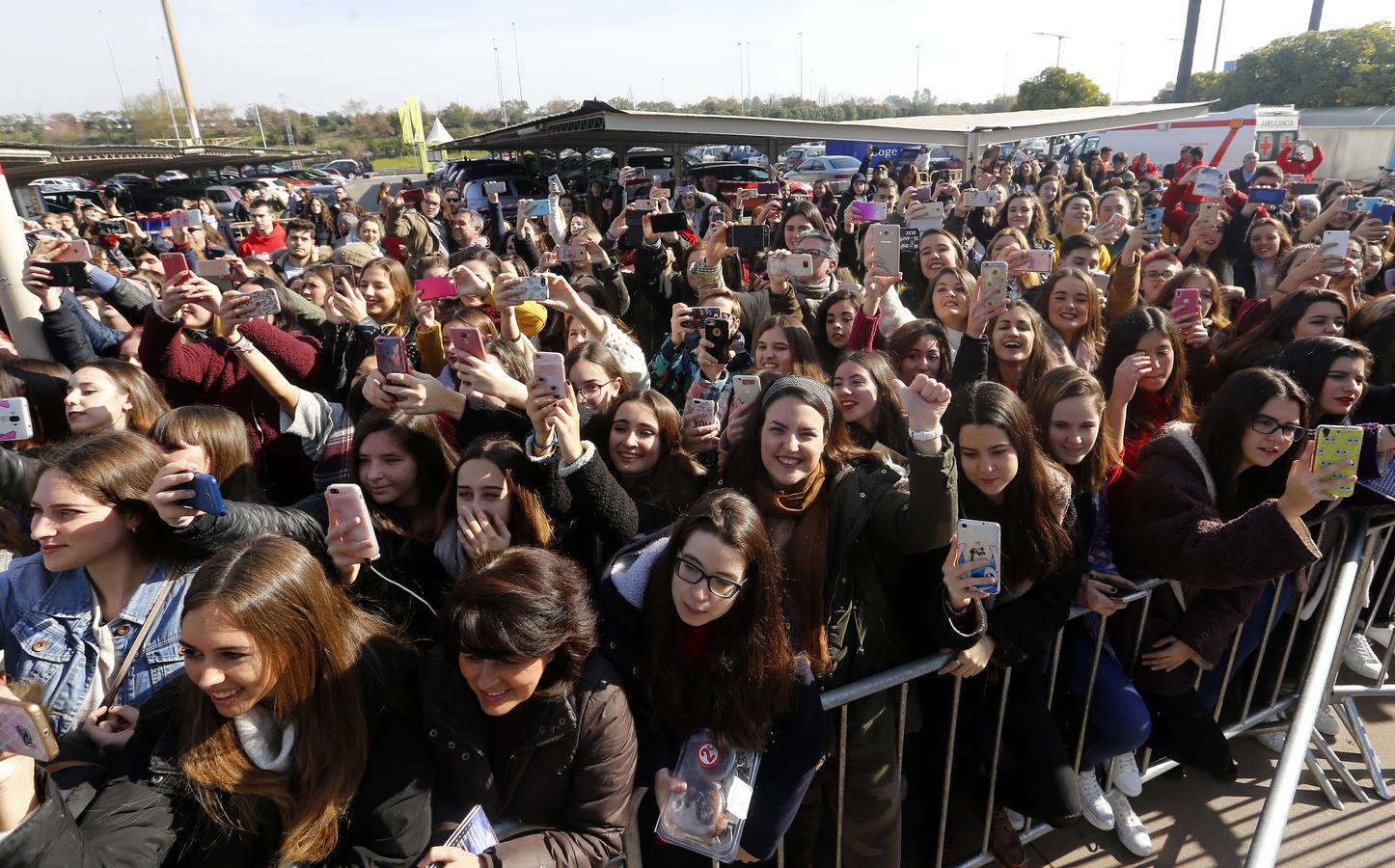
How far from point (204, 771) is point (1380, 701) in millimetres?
4787

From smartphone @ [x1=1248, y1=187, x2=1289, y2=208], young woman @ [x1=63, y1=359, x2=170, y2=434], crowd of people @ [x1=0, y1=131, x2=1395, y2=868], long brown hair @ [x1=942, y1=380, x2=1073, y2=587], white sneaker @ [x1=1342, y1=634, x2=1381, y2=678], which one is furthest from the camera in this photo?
smartphone @ [x1=1248, y1=187, x2=1289, y2=208]

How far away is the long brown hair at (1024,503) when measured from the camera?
95.7 inches

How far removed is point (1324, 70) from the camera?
131 ft

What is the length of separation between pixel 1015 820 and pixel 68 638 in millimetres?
3253

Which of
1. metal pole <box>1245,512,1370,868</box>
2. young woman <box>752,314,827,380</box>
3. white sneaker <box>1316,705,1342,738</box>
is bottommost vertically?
white sneaker <box>1316,705,1342,738</box>

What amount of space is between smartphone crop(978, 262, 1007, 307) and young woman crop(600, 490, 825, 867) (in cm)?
215

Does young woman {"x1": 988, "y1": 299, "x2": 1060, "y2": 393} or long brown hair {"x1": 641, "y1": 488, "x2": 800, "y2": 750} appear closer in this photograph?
long brown hair {"x1": 641, "y1": 488, "x2": 800, "y2": 750}

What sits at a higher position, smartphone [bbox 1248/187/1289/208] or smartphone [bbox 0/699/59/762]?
smartphone [bbox 1248/187/1289/208]

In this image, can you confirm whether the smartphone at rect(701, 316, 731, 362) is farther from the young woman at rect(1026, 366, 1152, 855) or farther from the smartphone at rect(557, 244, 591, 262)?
the smartphone at rect(557, 244, 591, 262)

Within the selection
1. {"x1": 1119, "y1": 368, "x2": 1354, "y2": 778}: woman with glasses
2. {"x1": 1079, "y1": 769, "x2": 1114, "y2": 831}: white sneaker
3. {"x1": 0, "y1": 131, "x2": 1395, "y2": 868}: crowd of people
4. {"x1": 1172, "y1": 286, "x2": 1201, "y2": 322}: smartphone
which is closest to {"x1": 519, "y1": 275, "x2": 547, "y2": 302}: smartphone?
{"x1": 0, "y1": 131, "x2": 1395, "y2": 868}: crowd of people

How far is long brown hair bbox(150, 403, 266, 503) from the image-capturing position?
2576 millimetres

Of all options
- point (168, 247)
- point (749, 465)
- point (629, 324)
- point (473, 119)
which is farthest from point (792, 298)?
point (473, 119)

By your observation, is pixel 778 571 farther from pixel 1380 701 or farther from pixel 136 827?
pixel 1380 701

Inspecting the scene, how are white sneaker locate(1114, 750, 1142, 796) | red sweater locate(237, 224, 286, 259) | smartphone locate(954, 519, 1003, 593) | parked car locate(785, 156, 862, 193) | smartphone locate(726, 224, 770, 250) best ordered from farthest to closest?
1. parked car locate(785, 156, 862, 193)
2. red sweater locate(237, 224, 286, 259)
3. smartphone locate(726, 224, 770, 250)
4. white sneaker locate(1114, 750, 1142, 796)
5. smartphone locate(954, 519, 1003, 593)
